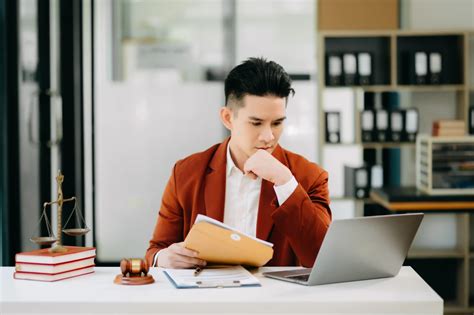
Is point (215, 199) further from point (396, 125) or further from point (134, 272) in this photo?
point (396, 125)

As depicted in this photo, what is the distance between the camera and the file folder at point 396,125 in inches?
194

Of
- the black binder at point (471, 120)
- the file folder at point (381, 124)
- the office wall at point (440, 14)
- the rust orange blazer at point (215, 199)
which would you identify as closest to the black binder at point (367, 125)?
the file folder at point (381, 124)

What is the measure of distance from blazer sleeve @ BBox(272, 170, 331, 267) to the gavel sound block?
1.48 ft

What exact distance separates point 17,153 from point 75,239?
3.97ft

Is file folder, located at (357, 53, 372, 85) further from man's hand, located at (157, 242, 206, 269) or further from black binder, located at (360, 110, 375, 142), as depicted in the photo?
man's hand, located at (157, 242, 206, 269)

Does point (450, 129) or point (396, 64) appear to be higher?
point (396, 64)

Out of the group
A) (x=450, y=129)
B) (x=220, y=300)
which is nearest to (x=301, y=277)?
(x=220, y=300)

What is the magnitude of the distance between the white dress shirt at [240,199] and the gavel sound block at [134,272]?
574 mm

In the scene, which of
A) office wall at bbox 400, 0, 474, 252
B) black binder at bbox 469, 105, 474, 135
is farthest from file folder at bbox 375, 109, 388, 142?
black binder at bbox 469, 105, 474, 135

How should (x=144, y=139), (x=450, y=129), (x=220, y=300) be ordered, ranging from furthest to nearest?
(x=144, y=139)
(x=450, y=129)
(x=220, y=300)

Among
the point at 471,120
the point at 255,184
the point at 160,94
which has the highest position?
the point at 160,94

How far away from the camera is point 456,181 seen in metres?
4.27

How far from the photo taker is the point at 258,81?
90.6 inches

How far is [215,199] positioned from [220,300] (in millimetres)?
748
